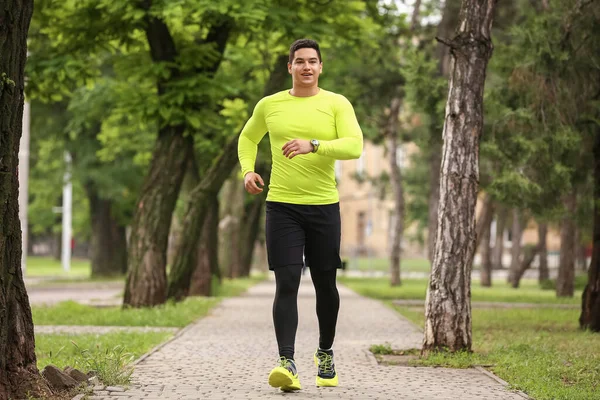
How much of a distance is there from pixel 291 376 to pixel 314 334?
6844 mm

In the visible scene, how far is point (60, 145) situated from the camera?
4166 centimetres

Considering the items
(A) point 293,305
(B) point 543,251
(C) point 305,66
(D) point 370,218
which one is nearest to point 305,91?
(C) point 305,66

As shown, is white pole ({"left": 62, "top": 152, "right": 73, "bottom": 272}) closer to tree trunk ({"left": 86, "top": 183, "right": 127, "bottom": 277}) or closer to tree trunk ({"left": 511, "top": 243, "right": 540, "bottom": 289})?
tree trunk ({"left": 86, "top": 183, "right": 127, "bottom": 277})

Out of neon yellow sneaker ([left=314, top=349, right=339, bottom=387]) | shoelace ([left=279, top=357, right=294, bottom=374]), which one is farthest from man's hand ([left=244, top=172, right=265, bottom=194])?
neon yellow sneaker ([left=314, top=349, right=339, bottom=387])

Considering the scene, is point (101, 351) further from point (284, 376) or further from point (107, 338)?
point (284, 376)

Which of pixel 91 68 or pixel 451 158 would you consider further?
pixel 91 68

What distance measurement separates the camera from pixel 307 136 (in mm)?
7734

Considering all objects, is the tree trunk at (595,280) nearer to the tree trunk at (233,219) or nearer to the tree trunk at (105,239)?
the tree trunk at (233,219)

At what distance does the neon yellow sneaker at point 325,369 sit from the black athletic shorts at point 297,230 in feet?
2.33

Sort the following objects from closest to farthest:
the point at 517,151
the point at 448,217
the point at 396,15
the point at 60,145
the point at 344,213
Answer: the point at 448,217
the point at 517,151
the point at 396,15
the point at 60,145
the point at 344,213

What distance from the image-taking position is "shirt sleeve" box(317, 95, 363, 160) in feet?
24.5

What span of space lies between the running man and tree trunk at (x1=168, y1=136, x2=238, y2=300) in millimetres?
13581

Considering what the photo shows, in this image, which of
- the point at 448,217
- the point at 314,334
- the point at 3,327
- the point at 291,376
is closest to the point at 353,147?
the point at 291,376

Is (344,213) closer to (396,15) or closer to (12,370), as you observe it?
(396,15)
